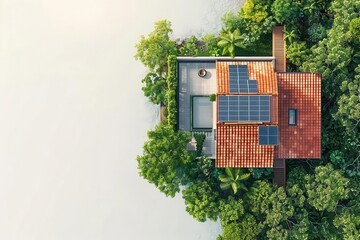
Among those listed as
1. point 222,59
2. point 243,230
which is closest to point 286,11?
point 222,59

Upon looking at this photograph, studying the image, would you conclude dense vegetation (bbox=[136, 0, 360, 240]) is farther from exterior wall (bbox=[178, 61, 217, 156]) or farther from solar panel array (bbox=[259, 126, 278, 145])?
solar panel array (bbox=[259, 126, 278, 145])

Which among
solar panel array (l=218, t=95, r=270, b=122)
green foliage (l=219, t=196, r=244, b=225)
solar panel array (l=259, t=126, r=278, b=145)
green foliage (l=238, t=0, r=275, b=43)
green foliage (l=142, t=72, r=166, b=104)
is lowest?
green foliage (l=219, t=196, r=244, b=225)

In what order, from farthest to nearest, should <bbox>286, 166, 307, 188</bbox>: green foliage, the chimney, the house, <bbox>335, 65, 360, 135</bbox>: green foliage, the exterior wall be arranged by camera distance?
the chimney, the exterior wall, <bbox>286, 166, 307, 188</bbox>: green foliage, <bbox>335, 65, 360, 135</bbox>: green foliage, the house

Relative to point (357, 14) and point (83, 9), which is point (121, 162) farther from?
point (357, 14)

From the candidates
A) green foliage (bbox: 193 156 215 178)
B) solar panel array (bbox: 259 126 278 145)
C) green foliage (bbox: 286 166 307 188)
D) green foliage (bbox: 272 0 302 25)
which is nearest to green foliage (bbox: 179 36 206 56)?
green foliage (bbox: 272 0 302 25)

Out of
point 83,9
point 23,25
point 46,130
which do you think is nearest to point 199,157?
Result: point 46,130

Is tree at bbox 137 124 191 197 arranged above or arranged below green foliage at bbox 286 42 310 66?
below

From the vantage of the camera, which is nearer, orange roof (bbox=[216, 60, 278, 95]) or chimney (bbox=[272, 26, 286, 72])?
orange roof (bbox=[216, 60, 278, 95])

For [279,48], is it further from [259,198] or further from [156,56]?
[259,198]
